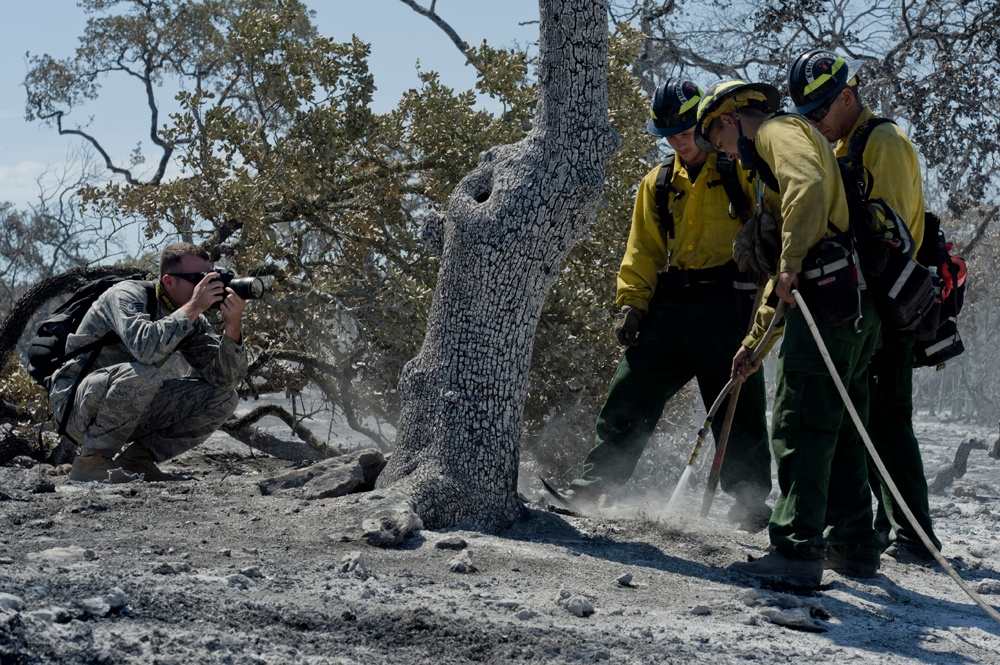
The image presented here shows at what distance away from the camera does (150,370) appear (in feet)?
17.7

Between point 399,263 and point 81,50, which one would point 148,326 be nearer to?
point 399,263

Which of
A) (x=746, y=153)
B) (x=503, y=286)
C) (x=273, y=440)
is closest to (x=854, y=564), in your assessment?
(x=746, y=153)

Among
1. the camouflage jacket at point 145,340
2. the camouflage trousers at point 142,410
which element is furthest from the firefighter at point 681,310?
the camouflage trousers at point 142,410

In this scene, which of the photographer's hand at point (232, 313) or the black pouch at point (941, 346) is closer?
the black pouch at point (941, 346)

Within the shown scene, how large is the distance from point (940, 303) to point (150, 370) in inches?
150

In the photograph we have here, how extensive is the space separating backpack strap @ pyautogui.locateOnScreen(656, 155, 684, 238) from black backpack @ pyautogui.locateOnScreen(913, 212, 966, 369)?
1.13 metres

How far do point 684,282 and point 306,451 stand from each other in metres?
3.95

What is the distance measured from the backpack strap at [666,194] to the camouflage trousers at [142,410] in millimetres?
2540

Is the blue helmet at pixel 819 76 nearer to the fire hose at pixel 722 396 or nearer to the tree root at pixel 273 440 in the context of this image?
the fire hose at pixel 722 396

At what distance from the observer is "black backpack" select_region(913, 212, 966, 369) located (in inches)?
183

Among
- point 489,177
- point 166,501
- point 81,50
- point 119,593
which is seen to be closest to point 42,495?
point 166,501

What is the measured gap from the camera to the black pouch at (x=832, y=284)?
153 inches

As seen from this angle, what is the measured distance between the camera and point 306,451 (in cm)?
796

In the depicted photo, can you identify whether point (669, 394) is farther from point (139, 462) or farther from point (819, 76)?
point (139, 462)
